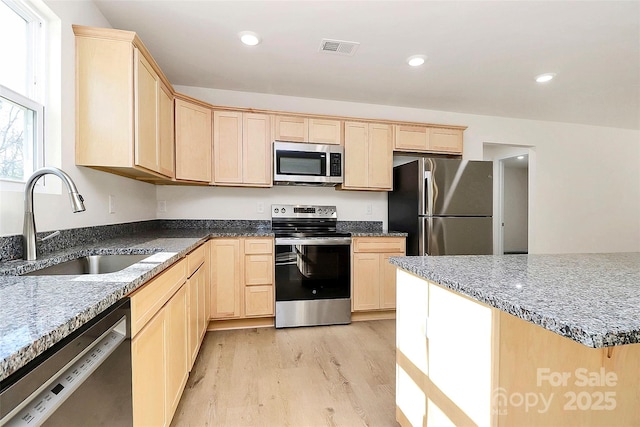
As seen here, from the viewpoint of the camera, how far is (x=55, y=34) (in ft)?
4.92

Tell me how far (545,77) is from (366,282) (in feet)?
8.71

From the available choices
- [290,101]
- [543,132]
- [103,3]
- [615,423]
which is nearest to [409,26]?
[290,101]

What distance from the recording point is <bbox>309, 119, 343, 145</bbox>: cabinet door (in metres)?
3.00

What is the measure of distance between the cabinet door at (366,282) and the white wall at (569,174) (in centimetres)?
A: 70

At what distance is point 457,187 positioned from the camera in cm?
295

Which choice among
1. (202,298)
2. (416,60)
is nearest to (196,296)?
(202,298)

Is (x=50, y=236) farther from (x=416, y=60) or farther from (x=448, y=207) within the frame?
(x=448, y=207)

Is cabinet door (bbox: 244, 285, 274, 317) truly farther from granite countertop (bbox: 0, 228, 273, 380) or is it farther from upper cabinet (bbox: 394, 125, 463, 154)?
upper cabinet (bbox: 394, 125, 463, 154)

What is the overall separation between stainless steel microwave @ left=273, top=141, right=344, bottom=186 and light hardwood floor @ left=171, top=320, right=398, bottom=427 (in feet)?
4.91

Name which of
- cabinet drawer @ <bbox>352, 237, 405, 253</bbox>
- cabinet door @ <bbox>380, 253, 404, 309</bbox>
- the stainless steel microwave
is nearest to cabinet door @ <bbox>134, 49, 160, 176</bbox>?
the stainless steel microwave

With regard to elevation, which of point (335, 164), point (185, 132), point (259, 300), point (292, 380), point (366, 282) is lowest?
point (292, 380)

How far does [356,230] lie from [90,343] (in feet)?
9.48

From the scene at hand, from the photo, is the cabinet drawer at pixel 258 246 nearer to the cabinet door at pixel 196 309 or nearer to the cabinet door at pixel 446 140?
the cabinet door at pixel 196 309

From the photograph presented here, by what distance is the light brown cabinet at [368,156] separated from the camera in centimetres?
309
